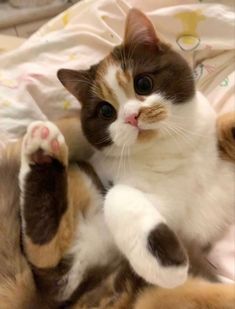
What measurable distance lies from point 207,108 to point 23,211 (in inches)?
22.2

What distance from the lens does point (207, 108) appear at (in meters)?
1.24

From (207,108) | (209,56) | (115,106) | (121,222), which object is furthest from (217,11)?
(121,222)

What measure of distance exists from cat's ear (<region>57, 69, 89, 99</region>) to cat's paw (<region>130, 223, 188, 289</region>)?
0.44 meters

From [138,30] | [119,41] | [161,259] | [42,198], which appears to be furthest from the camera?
[119,41]

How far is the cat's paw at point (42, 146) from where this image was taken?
1.03 m

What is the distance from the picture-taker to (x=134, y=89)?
1.09 m

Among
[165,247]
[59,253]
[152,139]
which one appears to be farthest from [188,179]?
[59,253]

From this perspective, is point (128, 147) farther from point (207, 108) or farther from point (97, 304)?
point (97, 304)

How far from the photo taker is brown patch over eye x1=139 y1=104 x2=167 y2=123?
1.04 meters

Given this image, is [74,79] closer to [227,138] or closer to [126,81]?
[126,81]

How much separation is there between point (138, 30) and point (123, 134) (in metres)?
0.28

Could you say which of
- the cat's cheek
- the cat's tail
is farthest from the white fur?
the cat's tail

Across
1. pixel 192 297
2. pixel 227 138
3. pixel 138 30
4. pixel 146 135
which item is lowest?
pixel 192 297

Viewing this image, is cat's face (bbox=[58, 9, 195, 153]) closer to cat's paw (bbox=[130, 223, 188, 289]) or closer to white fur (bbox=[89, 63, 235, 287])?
white fur (bbox=[89, 63, 235, 287])
